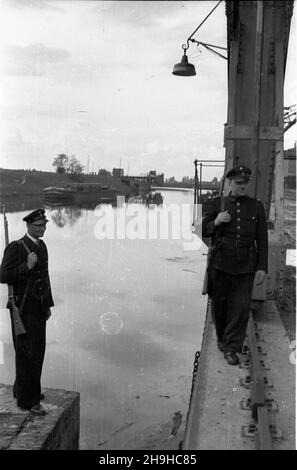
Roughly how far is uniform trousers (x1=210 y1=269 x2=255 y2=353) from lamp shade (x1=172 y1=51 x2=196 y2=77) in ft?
10.7

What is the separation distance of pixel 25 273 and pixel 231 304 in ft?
6.09

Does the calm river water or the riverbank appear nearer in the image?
the calm river water

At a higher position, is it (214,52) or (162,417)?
(214,52)

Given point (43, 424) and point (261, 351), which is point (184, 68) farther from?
point (43, 424)

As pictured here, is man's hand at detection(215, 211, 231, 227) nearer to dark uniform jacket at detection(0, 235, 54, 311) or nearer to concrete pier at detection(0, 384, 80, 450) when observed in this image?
dark uniform jacket at detection(0, 235, 54, 311)

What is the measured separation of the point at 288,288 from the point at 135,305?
4346 mm

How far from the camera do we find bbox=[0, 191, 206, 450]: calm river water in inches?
254

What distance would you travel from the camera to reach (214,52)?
6.43 meters

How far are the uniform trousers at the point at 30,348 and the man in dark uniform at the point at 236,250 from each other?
1614 millimetres

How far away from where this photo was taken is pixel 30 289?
160 inches

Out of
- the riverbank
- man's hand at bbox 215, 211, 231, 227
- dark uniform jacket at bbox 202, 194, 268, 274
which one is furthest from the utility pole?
the riverbank

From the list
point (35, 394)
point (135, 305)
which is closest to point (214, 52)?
point (35, 394)

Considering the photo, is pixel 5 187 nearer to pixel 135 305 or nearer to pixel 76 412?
pixel 135 305
